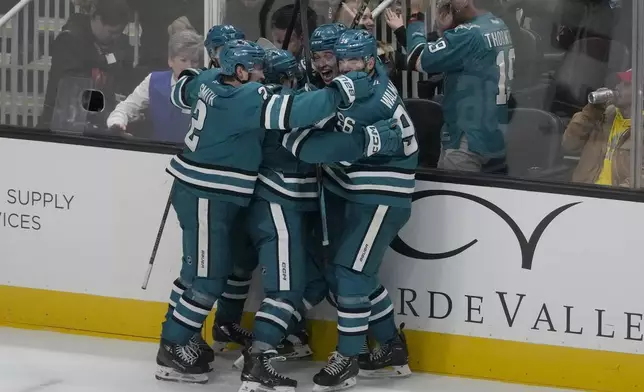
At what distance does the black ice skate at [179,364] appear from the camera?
4.54 m

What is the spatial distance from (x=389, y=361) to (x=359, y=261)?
44 centimetres

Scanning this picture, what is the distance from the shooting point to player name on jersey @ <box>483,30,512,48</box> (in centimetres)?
444

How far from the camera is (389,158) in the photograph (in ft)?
14.3

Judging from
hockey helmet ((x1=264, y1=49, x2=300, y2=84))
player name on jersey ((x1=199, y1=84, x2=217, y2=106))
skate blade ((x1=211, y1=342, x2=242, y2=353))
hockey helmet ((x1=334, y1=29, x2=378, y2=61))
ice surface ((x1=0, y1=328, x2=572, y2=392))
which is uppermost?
hockey helmet ((x1=334, y1=29, x2=378, y2=61))

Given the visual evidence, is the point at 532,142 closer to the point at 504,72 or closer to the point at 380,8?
the point at 504,72

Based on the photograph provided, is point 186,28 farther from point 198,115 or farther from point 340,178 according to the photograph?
point 340,178

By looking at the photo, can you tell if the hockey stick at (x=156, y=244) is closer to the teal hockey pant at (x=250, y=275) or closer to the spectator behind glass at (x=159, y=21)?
the teal hockey pant at (x=250, y=275)

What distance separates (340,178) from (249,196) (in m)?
0.32

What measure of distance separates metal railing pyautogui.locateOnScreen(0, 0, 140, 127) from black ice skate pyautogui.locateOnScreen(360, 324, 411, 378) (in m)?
1.67

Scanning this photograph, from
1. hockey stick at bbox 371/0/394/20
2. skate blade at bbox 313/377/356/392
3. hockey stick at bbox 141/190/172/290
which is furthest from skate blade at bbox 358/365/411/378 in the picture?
hockey stick at bbox 371/0/394/20

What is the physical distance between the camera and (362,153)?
4.22m

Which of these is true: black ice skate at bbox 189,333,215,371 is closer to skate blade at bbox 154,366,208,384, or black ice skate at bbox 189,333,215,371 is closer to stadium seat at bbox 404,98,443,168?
skate blade at bbox 154,366,208,384

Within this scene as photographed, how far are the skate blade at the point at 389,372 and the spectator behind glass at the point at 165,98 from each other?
3.78 ft

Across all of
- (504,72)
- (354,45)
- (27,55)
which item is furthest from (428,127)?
(27,55)
